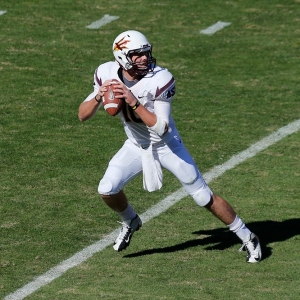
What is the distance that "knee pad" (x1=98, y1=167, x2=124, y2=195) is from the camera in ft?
25.3

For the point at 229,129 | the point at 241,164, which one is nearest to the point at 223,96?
the point at 229,129

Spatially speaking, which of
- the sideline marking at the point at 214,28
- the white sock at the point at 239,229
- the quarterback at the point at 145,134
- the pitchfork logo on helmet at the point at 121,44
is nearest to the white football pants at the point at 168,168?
the quarterback at the point at 145,134

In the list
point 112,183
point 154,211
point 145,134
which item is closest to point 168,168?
point 145,134

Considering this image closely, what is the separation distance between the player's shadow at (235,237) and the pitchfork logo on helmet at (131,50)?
1.58 meters

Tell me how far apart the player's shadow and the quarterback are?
317 mm

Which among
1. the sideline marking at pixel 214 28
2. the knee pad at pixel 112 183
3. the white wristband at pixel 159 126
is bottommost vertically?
the sideline marking at pixel 214 28

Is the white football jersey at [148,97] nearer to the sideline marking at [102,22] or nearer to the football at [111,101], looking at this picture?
the football at [111,101]

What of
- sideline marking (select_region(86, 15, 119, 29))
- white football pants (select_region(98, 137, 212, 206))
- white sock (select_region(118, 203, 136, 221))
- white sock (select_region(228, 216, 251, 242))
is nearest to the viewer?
white football pants (select_region(98, 137, 212, 206))

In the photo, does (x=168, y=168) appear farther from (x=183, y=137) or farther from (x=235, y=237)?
(x=183, y=137)

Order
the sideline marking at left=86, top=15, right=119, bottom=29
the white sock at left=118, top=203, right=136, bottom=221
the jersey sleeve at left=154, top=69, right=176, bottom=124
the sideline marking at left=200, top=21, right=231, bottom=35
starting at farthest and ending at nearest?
the sideline marking at left=86, top=15, right=119, bottom=29 < the sideline marking at left=200, top=21, right=231, bottom=35 < the white sock at left=118, top=203, right=136, bottom=221 < the jersey sleeve at left=154, top=69, right=176, bottom=124

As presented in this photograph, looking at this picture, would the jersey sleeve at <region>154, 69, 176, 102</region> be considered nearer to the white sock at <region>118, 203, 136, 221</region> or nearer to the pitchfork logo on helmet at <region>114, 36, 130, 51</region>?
the pitchfork logo on helmet at <region>114, 36, 130, 51</region>

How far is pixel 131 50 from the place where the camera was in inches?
294

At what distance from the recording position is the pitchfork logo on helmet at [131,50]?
748cm

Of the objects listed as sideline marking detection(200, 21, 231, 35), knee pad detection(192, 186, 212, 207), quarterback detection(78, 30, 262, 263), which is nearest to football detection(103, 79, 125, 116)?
quarterback detection(78, 30, 262, 263)
